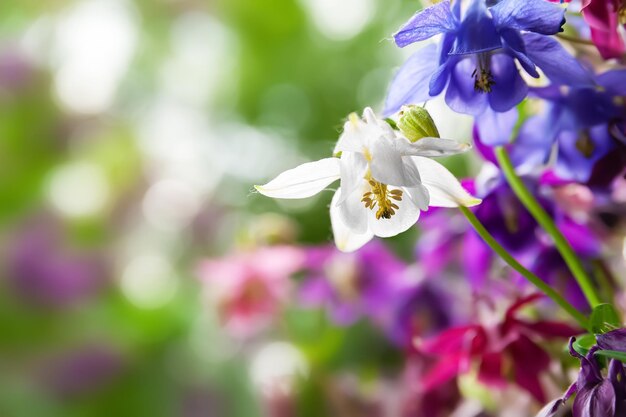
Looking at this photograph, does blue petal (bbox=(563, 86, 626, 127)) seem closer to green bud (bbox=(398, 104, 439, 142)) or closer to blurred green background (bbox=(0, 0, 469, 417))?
green bud (bbox=(398, 104, 439, 142))

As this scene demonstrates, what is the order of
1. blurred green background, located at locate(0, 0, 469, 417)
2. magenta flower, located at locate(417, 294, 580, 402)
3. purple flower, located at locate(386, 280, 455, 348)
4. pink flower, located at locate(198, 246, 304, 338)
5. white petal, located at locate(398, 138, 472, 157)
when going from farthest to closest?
blurred green background, located at locate(0, 0, 469, 417) < pink flower, located at locate(198, 246, 304, 338) < purple flower, located at locate(386, 280, 455, 348) < magenta flower, located at locate(417, 294, 580, 402) < white petal, located at locate(398, 138, 472, 157)

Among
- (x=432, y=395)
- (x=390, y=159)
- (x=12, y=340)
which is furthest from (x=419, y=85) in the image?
(x=12, y=340)

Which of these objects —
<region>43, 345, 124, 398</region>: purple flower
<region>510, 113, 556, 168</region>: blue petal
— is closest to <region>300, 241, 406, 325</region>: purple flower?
<region>510, 113, 556, 168</region>: blue petal

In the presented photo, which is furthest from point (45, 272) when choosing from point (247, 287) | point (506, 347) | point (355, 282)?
point (506, 347)

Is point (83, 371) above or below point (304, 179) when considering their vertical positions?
below

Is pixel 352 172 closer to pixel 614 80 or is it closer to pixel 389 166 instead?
pixel 389 166

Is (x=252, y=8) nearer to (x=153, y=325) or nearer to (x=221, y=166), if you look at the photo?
(x=221, y=166)
